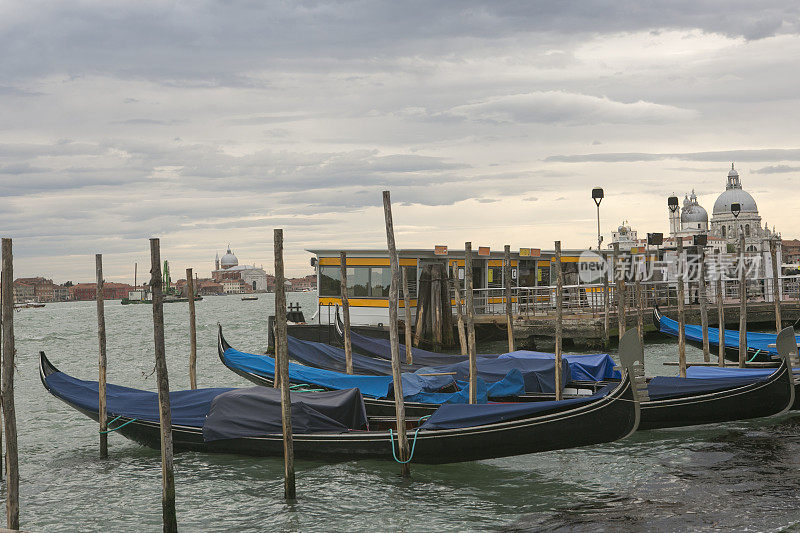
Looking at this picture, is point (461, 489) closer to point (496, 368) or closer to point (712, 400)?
point (712, 400)

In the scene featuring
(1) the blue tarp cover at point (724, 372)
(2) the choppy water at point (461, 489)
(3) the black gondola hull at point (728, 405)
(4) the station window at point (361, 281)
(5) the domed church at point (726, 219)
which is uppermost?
(5) the domed church at point (726, 219)

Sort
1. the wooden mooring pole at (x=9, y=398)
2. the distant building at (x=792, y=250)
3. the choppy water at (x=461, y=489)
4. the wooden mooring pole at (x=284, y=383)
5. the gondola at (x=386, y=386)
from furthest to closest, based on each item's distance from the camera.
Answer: the distant building at (x=792, y=250) < the gondola at (x=386, y=386) < the wooden mooring pole at (x=284, y=383) < the choppy water at (x=461, y=489) < the wooden mooring pole at (x=9, y=398)

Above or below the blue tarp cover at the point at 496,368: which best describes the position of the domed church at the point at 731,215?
above

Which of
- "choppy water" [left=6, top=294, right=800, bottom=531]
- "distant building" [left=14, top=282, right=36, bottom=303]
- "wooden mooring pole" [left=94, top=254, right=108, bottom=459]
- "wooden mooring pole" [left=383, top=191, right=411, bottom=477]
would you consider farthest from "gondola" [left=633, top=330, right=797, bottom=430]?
"distant building" [left=14, top=282, right=36, bottom=303]

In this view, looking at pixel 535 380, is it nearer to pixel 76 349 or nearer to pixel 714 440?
pixel 714 440

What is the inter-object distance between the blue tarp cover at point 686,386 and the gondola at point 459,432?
2.21 meters

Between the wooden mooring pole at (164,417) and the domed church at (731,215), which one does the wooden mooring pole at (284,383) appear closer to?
the wooden mooring pole at (164,417)

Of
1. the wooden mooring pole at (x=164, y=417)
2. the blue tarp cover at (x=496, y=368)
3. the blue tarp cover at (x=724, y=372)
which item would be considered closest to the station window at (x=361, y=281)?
the blue tarp cover at (x=496, y=368)

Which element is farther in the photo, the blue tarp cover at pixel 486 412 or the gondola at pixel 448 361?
the gondola at pixel 448 361

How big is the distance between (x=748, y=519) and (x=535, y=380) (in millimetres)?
5917

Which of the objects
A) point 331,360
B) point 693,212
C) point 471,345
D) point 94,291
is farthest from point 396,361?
point 94,291

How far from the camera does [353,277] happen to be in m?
26.5

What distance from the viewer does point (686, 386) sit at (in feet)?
43.5

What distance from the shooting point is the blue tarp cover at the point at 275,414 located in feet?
38.0
